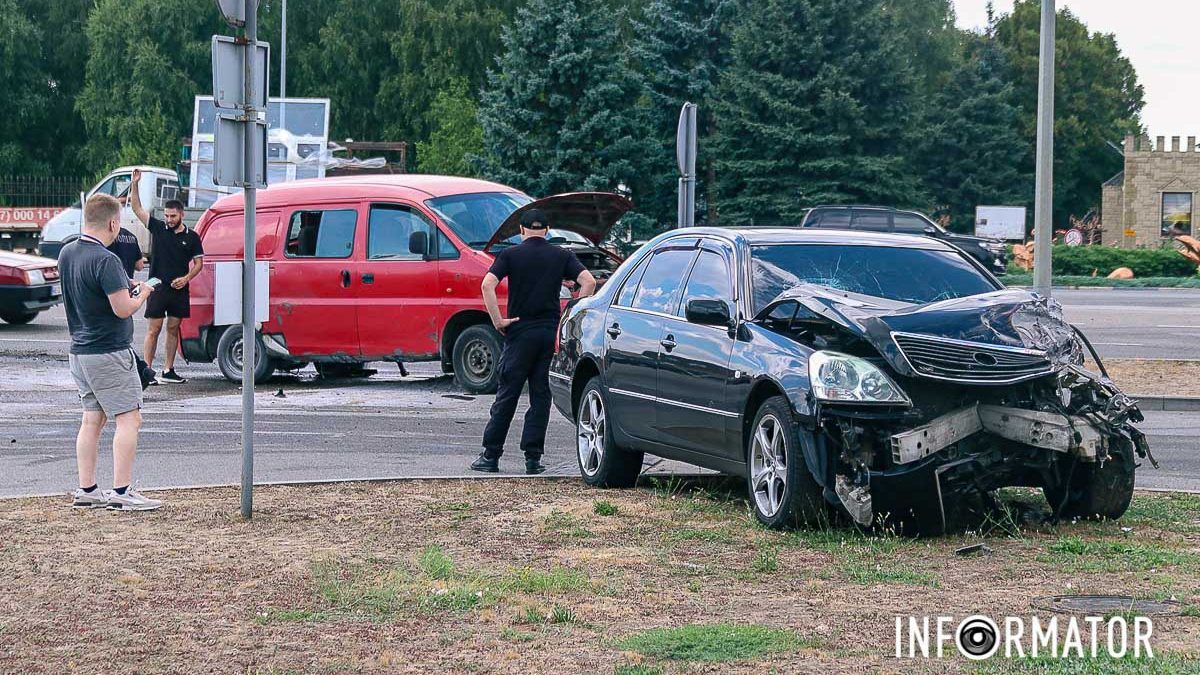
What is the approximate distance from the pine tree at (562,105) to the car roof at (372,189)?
2696 cm

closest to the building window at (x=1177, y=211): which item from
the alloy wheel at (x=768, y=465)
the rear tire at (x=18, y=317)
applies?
the rear tire at (x=18, y=317)

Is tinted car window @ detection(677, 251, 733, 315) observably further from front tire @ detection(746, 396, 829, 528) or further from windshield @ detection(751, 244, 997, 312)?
front tire @ detection(746, 396, 829, 528)

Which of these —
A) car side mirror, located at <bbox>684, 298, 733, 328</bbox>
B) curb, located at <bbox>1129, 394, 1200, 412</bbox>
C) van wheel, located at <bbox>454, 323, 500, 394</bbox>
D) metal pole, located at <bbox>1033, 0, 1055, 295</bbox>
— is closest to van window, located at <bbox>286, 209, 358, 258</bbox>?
van wheel, located at <bbox>454, 323, 500, 394</bbox>

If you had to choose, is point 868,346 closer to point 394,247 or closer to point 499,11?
point 394,247

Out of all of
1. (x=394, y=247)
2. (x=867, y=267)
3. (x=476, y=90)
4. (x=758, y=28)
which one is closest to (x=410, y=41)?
(x=476, y=90)

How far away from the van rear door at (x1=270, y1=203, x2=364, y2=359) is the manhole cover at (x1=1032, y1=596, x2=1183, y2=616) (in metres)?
11.1

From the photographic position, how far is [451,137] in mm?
55281

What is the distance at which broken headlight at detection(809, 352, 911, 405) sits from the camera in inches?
320

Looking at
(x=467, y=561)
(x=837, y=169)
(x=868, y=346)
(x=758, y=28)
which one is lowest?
(x=467, y=561)

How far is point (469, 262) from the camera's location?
1628 centimetres

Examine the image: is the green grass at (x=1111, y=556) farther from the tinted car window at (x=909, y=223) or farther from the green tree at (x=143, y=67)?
the green tree at (x=143, y=67)

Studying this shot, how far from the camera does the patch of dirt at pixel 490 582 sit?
600 centimetres

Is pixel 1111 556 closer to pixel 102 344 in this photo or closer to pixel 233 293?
pixel 233 293

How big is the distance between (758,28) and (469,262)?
34711 millimetres
